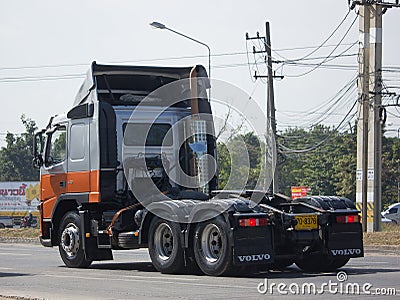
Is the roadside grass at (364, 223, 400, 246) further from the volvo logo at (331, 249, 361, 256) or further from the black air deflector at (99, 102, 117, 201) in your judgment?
the black air deflector at (99, 102, 117, 201)

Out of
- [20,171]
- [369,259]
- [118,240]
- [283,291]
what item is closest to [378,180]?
[369,259]

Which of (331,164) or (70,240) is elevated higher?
(70,240)

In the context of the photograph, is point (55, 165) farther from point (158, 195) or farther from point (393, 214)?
point (393, 214)

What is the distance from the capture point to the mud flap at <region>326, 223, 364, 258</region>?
1680cm

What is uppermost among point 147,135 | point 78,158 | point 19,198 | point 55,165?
point 147,135

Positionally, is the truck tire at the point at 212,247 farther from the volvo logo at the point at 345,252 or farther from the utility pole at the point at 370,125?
the utility pole at the point at 370,125

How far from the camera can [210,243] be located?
16.1 metres

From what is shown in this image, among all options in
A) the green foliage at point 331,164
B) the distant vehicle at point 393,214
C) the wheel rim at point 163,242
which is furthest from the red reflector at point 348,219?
the green foliage at point 331,164

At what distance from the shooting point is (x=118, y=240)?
1817 cm

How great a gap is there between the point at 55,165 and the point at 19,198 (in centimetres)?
5860

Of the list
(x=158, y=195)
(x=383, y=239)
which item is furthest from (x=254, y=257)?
(x=383, y=239)

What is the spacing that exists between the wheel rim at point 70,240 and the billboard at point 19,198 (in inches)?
2244

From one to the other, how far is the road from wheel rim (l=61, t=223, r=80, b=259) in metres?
0.41

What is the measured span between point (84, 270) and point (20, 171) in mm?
96751
